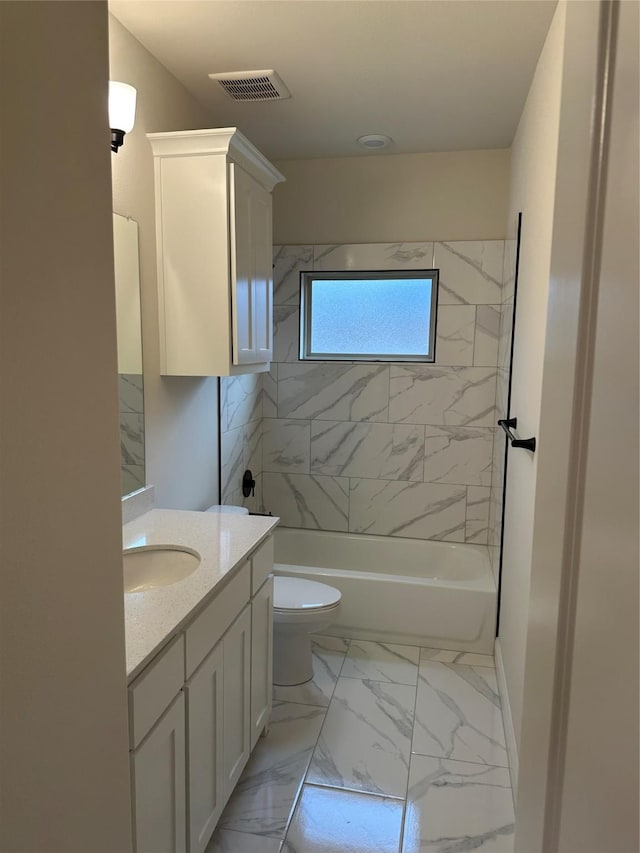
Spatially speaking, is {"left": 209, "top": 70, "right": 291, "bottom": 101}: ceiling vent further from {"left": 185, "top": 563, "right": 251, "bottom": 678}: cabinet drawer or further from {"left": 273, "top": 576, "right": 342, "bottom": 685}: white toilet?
{"left": 273, "top": 576, "right": 342, "bottom": 685}: white toilet

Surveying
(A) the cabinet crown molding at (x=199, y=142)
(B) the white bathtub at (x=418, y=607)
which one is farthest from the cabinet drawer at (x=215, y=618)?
(A) the cabinet crown molding at (x=199, y=142)

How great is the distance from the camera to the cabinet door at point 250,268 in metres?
2.38

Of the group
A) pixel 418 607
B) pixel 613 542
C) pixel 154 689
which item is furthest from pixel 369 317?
pixel 613 542

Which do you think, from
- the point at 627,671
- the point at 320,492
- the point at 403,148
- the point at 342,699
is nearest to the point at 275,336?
the point at 320,492

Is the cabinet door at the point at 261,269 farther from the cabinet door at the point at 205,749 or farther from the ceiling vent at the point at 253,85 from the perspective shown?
the cabinet door at the point at 205,749

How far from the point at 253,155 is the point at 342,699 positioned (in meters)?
2.40

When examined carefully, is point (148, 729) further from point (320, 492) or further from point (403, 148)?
point (403, 148)

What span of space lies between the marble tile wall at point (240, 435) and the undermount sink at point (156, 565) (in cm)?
117

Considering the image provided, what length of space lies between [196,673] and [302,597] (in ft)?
3.68

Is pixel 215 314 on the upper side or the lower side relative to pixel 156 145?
lower

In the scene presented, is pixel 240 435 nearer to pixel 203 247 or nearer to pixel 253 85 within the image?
pixel 203 247

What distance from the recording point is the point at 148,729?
1304 millimetres

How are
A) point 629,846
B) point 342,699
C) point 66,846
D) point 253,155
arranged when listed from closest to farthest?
point 629,846 → point 66,846 → point 253,155 → point 342,699

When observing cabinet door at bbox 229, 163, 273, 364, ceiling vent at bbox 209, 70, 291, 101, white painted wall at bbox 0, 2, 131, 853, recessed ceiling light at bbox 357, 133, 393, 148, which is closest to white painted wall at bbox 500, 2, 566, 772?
recessed ceiling light at bbox 357, 133, 393, 148
